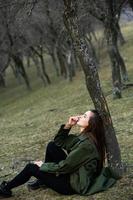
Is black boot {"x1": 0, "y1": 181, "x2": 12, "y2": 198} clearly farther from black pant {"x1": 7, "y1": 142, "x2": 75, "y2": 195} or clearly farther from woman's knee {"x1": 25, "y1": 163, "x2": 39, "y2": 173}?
woman's knee {"x1": 25, "y1": 163, "x2": 39, "y2": 173}

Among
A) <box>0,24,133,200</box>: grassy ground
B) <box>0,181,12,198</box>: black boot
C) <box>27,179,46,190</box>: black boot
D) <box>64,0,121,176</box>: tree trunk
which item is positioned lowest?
<box>0,24,133,200</box>: grassy ground

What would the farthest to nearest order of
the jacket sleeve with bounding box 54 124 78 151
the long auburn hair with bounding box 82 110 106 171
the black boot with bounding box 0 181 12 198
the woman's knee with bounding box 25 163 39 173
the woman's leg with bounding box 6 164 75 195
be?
the black boot with bounding box 0 181 12 198 < the jacket sleeve with bounding box 54 124 78 151 < the woman's knee with bounding box 25 163 39 173 < the woman's leg with bounding box 6 164 75 195 < the long auburn hair with bounding box 82 110 106 171

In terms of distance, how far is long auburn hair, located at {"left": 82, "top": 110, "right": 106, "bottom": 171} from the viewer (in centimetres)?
943

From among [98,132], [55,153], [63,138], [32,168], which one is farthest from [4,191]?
[98,132]

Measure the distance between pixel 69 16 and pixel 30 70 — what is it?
59.0m

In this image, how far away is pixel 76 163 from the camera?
9.26 metres

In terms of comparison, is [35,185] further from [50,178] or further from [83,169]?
[83,169]

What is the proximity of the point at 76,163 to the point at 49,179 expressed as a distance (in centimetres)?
74

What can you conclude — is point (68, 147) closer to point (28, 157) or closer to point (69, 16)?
point (69, 16)

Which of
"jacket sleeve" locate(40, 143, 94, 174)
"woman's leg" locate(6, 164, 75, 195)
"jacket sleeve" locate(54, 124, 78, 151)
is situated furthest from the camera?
"jacket sleeve" locate(54, 124, 78, 151)

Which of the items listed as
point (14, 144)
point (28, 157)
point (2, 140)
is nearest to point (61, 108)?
point (2, 140)

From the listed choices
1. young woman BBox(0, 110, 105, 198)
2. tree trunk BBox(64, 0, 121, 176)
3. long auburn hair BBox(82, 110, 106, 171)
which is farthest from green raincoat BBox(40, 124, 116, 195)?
tree trunk BBox(64, 0, 121, 176)

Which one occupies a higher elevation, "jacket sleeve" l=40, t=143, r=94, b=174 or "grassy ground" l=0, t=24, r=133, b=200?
"jacket sleeve" l=40, t=143, r=94, b=174

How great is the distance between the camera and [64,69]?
1997 inches
